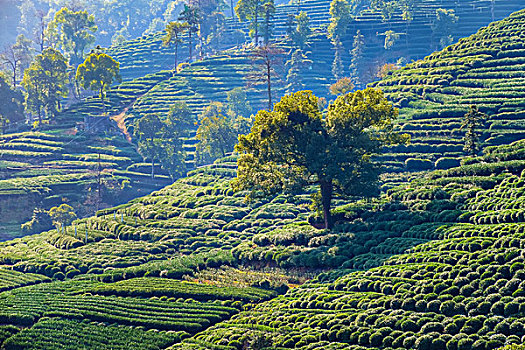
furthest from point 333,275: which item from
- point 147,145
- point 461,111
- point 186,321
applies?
point 147,145

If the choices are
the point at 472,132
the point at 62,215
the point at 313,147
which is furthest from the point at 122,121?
the point at 472,132

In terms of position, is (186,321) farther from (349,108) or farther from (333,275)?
(349,108)

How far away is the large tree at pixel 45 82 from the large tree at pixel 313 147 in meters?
102

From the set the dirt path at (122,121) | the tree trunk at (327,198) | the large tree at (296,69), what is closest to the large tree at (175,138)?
the dirt path at (122,121)

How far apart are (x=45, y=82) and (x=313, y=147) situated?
11050cm

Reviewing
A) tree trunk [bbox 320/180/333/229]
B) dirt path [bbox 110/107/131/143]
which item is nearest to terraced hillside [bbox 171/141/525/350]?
→ tree trunk [bbox 320/180/333/229]

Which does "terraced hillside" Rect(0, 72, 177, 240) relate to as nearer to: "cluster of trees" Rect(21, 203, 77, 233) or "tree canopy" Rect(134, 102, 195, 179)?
"cluster of trees" Rect(21, 203, 77, 233)

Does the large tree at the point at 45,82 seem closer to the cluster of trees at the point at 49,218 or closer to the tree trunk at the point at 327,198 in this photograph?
the cluster of trees at the point at 49,218

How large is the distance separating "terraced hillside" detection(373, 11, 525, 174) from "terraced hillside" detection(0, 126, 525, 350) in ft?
43.8

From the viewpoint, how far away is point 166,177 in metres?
146

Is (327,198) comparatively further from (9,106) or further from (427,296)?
(9,106)

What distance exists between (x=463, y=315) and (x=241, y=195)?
59.0 meters

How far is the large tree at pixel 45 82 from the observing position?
166 metres

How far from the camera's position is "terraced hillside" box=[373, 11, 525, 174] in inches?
3880
